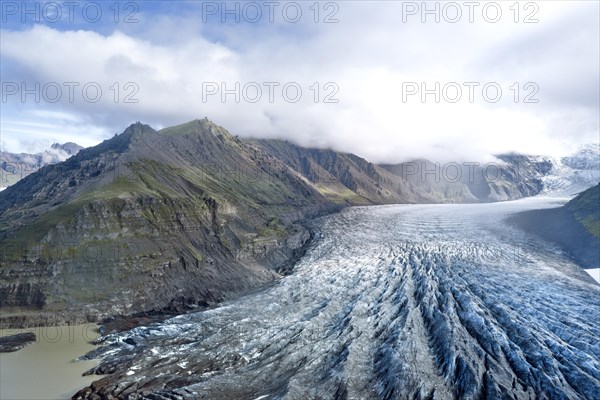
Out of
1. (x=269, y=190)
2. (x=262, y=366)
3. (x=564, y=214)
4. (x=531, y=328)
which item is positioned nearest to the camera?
(x=262, y=366)

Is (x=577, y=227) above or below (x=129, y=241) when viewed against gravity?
below

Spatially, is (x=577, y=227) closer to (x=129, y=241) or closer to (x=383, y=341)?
(x=383, y=341)

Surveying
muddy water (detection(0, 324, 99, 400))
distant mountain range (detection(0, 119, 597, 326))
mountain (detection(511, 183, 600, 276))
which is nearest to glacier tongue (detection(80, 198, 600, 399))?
muddy water (detection(0, 324, 99, 400))

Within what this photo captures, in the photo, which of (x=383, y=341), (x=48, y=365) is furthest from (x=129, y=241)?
(x=383, y=341)

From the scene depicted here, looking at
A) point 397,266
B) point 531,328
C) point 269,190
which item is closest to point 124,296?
point 397,266

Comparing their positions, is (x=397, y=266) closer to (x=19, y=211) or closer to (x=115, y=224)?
(x=115, y=224)

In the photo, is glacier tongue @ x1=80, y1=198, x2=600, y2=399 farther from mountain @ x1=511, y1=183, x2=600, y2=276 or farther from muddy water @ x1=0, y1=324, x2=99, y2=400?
mountain @ x1=511, y1=183, x2=600, y2=276

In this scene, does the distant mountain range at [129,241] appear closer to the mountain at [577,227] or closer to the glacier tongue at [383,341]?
the glacier tongue at [383,341]
